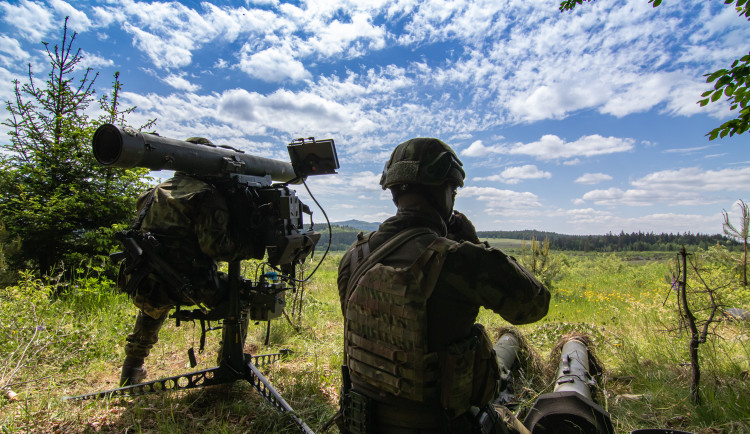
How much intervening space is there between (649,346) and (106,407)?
18.2ft

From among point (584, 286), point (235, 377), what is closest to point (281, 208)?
point (235, 377)

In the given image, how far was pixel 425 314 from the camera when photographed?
1689 mm

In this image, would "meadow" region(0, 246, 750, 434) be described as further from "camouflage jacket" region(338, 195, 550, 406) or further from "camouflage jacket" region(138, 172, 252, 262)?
"camouflage jacket" region(338, 195, 550, 406)

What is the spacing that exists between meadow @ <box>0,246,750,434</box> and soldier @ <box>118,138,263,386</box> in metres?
0.93

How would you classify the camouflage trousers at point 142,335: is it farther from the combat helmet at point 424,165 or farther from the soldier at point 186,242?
the combat helmet at point 424,165

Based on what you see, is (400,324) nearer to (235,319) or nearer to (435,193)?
(435,193)

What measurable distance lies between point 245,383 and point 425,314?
291 cm

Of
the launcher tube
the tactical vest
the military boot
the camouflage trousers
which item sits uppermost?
the launcher tube

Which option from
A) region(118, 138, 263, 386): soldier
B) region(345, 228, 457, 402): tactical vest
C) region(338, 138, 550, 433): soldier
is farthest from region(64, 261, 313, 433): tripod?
region(345, 228, 457, 402): tactical vest

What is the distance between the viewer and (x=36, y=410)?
9.51 ft

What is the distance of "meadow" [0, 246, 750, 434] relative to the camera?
9.41 feet

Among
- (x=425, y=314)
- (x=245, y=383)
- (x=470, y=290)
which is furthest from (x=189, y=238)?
(x=470, y=290)

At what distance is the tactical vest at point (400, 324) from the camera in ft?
5.52

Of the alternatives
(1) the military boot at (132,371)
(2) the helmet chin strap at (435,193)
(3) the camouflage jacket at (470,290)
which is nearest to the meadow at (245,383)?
(1) the military boot at (132,371)
